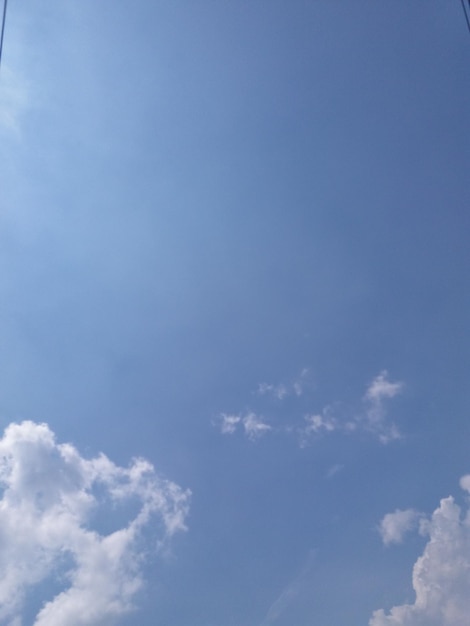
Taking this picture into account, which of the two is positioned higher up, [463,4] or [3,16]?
[3,16]

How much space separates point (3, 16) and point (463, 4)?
5219 centimetres

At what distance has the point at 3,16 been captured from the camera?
47500mm

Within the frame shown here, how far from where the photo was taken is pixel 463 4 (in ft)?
156
